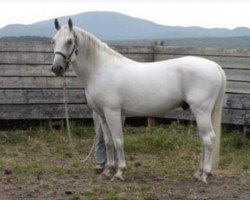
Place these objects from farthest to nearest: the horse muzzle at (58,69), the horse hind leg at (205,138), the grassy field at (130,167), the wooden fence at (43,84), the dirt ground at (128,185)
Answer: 1. the wooden fence at (43,84)
2. the horse hind leg at (205,138)
3. the horse muzzle at (58,69)
4. the grassy field at (130,167)
5. the dirt ground at (128,185)

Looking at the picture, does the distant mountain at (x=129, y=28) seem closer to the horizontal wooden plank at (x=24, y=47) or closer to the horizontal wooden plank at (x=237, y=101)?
the horizontal wooden plank at (x=237, y=101)

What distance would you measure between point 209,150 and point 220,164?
1.25 metres

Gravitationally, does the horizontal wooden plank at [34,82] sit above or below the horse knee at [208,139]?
above

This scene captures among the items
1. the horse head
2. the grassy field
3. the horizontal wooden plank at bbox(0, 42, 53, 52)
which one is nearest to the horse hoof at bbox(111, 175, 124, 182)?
the grassy field

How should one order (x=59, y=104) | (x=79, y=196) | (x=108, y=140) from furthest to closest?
(x=59, y=104) < (x=108, y=140) < (x=79, y=196)

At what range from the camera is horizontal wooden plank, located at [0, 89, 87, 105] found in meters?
9.70

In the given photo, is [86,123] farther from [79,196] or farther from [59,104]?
[79,196]

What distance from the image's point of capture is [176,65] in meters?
6.52

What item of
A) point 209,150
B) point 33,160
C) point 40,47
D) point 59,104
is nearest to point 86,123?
point 59,104

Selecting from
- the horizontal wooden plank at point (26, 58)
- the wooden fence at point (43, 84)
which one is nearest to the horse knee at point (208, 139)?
the wooden fence at point (43, 84)

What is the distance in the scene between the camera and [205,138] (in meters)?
6.55

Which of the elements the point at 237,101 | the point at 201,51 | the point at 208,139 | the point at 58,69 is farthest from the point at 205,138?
the point at 201,51

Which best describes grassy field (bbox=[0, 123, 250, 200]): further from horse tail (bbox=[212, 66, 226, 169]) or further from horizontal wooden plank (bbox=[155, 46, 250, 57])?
horizontal wooden plank (bbox=[155, 46, 250, 57])

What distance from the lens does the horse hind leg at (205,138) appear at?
6.47 meters
